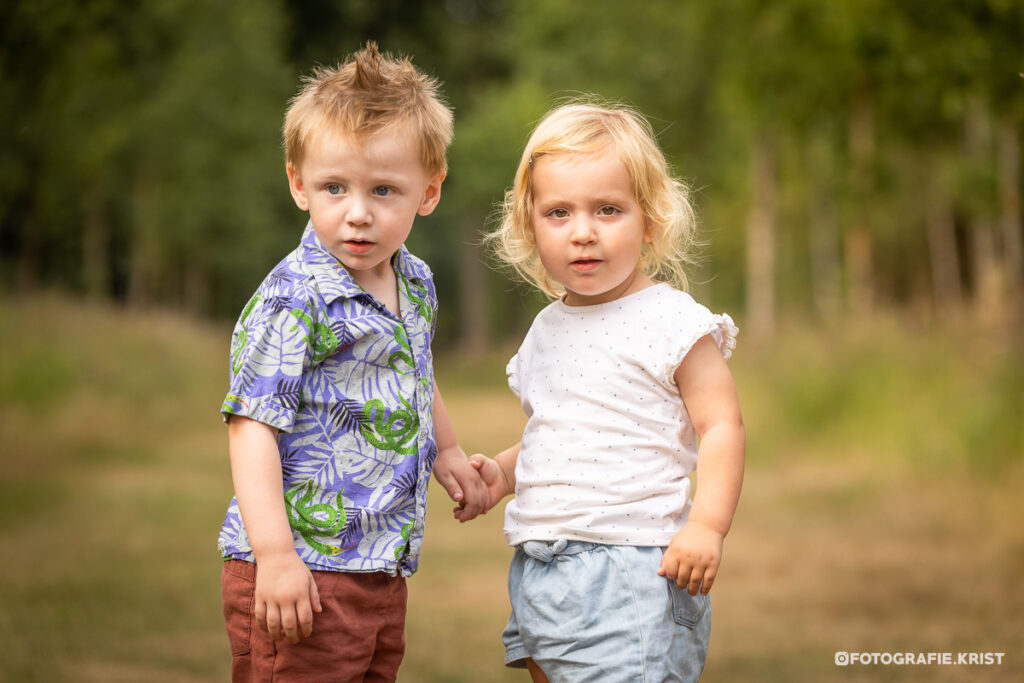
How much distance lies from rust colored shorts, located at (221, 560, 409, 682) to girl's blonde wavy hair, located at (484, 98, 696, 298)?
792 millimetres

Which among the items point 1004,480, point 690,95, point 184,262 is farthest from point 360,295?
point 184,262

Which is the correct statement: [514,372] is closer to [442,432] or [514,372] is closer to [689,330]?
[442,432]

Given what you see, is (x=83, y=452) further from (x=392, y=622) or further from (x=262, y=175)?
(x=262, y=175)

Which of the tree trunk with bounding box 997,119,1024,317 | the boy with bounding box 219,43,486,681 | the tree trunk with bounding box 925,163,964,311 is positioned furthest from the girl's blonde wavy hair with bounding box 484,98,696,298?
the tree trunk with bounding box 925,163,964,311

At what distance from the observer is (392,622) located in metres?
2.35

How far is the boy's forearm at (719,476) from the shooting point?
86.8 inches

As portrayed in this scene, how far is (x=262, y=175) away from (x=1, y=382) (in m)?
12.2

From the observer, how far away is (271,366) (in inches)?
84.3

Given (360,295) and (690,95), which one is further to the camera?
(690,95)

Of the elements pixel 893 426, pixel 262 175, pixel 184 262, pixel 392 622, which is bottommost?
pixel 392 622

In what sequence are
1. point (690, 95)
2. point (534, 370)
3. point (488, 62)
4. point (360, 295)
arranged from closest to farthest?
point (360, 295)
point (534, 370)
point (690, 95)
point (488, 62)

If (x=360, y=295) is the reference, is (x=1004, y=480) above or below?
above

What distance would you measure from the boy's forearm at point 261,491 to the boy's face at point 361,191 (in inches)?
16.1

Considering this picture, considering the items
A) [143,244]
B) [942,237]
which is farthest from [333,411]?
[942,237]
